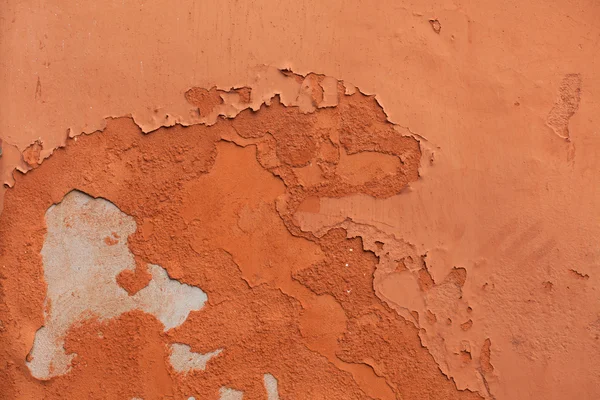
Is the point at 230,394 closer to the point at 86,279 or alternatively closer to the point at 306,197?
the point at 86,279

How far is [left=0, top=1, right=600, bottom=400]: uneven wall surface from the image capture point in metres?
2.21

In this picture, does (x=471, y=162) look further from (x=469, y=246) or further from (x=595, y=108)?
(x=595, y=108)

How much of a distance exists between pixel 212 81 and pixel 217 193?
0.51 meters

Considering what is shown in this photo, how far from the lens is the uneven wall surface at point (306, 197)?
2.21 metres

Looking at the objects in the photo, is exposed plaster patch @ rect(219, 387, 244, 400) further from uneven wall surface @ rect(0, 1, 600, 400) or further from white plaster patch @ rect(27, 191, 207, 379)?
white plaster patch @ rect(27, 191, 207, 379)

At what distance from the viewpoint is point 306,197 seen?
224 centimetres

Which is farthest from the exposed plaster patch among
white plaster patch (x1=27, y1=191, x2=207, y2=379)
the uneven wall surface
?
white plaster patch (x1=27, y1=191, x2=207, y2=379)

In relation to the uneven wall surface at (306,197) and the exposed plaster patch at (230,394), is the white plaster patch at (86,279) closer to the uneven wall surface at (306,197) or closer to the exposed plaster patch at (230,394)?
the uneven wall surface at (306,197)

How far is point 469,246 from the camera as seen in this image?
2.24 m

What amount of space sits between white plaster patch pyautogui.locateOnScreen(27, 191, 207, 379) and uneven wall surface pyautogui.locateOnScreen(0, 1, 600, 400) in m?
0.01

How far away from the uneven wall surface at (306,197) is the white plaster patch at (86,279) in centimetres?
1

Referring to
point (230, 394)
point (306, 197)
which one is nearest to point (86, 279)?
point (230, 394)

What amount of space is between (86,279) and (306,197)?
1056mm

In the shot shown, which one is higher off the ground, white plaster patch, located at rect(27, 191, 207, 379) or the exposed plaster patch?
white plaster patch, located at rect(27, 191, 207, 379)
